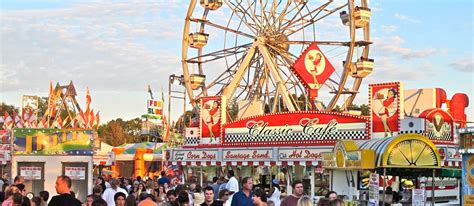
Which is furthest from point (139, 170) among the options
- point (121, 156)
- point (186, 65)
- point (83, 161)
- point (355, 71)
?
point (83, 161)

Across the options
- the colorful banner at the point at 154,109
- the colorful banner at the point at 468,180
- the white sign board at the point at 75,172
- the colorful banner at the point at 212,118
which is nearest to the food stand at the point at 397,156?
the colorful banner at the point at 468,180

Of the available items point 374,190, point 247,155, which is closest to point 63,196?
point 374,190

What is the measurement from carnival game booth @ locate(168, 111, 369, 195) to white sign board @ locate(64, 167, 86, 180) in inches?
265

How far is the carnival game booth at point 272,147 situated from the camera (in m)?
24.7

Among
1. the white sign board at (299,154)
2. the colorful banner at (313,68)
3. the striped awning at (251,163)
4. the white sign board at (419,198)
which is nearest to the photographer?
the white sign board at (419,198)

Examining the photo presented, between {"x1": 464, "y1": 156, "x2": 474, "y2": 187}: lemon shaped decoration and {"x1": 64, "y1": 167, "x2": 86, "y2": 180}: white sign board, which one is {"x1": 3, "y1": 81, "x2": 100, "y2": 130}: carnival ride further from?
{"x1": 464, "y1": 156, "x2": 474, "y2": 187}: lemon shaped decoration

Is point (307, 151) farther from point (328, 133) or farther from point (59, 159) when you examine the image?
point (59, 159)

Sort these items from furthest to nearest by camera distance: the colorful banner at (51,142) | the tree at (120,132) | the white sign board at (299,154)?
1. the tree at (120,132)
2. the white sign board at (299,154)
3. the colorful banner at (51,142)

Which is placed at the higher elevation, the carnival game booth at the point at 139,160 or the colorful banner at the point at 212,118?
the colorful banner at the point at 212,118

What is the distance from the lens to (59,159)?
1845 cm

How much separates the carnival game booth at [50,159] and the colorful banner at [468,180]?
358 inches

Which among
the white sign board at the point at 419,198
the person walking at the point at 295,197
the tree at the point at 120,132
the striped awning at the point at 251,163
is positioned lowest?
the white sign board at the point at 419,198

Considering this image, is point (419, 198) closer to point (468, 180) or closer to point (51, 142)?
point (468, 180)

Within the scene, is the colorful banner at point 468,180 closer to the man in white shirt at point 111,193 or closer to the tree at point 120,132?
the man in white shirt at point 111,193
